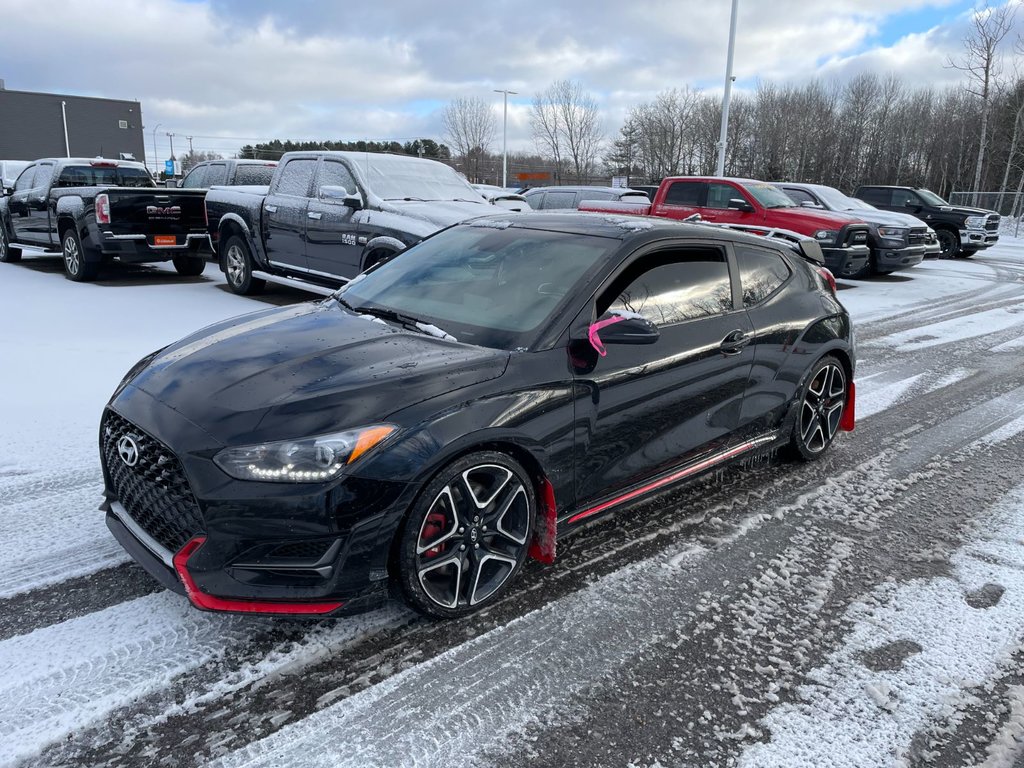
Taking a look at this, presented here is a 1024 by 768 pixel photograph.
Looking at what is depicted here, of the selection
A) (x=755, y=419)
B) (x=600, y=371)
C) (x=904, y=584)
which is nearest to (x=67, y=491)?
(x=600, y=371)

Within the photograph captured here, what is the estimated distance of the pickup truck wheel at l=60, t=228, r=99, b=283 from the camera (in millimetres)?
11367

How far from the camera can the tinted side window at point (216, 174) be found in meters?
14.5

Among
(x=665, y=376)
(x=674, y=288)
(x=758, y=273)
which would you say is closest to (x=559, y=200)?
(x=758, y=273)

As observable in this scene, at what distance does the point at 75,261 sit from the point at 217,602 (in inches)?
436

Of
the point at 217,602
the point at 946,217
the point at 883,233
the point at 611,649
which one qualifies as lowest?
the point at 611,649

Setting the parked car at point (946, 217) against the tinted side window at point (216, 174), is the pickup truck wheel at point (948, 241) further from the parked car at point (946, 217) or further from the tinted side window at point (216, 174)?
the tinted side window at point (216, 174)

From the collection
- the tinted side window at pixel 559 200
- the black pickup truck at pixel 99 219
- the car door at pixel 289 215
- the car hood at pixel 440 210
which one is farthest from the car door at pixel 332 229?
the tinted side window at pixel 559 200

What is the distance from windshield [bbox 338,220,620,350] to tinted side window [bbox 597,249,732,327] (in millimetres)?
193

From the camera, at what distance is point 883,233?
14281mm

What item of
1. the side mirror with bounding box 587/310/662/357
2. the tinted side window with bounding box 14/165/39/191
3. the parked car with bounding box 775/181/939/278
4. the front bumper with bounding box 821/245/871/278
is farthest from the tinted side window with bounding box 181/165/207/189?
the side mirror with bounding box 587/310/662/357

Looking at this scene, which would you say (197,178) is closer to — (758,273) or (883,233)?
(883,233)

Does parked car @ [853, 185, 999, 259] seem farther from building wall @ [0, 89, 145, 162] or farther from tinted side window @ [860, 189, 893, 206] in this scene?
building wall @ [0, 89, 145, 162]

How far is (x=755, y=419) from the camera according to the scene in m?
4.28

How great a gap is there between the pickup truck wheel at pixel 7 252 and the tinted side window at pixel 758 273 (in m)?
14.7
